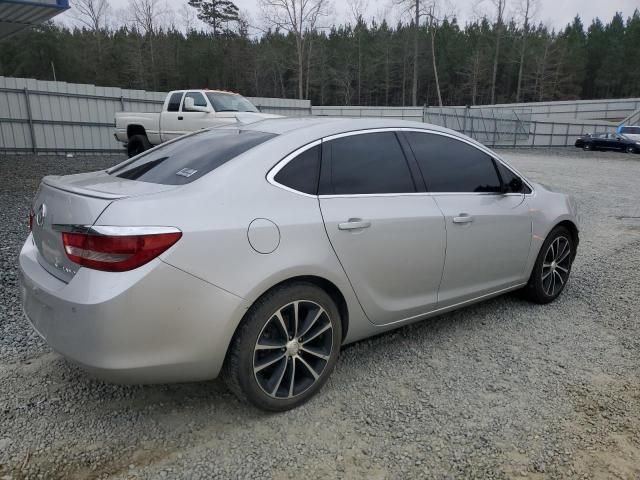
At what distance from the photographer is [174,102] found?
1157cm

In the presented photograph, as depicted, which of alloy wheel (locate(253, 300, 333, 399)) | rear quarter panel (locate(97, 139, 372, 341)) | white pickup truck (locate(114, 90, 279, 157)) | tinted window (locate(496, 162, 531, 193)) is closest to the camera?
rear quarter panel (locate(97, 139, 372, 341))

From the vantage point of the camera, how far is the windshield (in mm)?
10914

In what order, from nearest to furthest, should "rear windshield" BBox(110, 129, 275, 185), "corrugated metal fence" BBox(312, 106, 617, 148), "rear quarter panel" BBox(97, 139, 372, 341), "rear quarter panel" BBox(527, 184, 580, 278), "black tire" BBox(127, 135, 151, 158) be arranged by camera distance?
1. "rear quarter panel" BBox(97, 139, 372, 341)
2. "rear windshield" BBox(110, 129, 275, 185)
3. "rear quarter panel" BBox(527, 184, 580, 278)
4. "black tire" BBox(127, 135, 151, 158)
5. "corrugated metal fence" BBox(312, 106, 617, 148)

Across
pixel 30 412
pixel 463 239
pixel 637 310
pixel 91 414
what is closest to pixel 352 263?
pixel 463 239

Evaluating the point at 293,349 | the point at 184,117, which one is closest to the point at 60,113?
the point at 184,117

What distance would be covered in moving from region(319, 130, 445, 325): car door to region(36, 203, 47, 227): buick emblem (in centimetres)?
151

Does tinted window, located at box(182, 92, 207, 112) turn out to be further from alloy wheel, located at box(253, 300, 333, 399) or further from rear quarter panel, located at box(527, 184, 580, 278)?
alloy wheel, located at box(253, 300, 333, 399)

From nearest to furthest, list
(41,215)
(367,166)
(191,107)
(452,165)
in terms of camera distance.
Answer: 1. (41,215)
2. (367,166)
3. (452,165)
4. (191,107)

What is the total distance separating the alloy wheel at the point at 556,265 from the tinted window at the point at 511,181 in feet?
2.17

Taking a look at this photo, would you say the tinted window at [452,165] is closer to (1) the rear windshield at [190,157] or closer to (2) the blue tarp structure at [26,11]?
(1) the rear windshield at [190,157]

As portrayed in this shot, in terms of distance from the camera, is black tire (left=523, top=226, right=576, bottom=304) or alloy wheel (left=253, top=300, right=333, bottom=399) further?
black tire (left=523, top=226, right=576, bottom=304)

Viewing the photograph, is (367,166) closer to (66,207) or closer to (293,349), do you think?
A: (293,349)

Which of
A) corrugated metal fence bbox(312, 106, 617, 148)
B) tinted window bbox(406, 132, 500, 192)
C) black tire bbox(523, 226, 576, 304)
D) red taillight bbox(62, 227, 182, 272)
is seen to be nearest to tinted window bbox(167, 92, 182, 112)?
tinted window bbox(406, 132, 500, 192)

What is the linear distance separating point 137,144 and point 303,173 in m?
10.9
